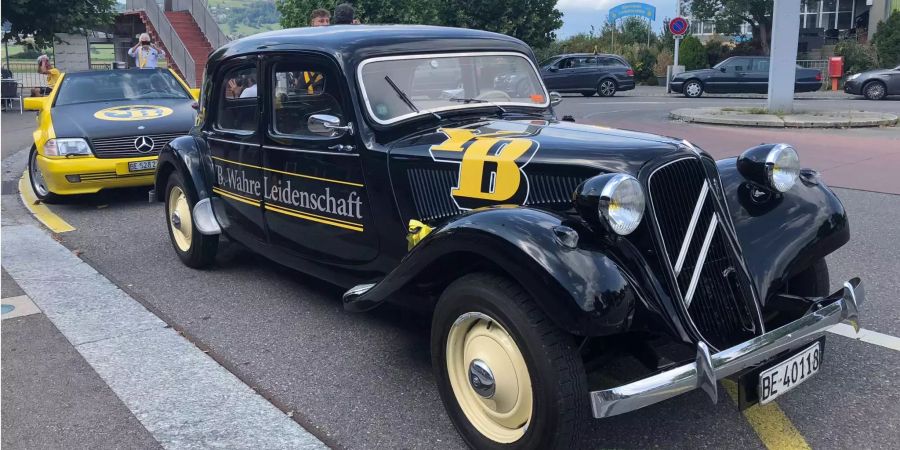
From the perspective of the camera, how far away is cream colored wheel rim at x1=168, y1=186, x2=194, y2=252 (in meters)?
5.70

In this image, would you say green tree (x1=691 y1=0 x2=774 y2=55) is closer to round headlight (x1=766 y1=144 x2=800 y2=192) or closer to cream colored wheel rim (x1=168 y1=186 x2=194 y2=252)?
cream colored wheel rim (x1=168 y1=186 x2=194 y2=252)

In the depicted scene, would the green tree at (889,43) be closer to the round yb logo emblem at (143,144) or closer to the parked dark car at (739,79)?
the parked dark car at (739,79)

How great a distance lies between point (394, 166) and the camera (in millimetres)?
3762

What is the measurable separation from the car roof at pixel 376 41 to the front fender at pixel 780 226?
5.06ft

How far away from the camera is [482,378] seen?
2.97 metres

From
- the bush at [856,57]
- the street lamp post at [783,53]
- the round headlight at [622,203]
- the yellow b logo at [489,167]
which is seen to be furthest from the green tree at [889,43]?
the round headlight at [622,203]

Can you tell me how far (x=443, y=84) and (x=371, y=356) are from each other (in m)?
1.53

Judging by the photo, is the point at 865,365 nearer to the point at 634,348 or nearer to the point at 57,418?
the point at 634,348

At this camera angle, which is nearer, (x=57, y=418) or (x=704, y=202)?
(x=704, y=202)

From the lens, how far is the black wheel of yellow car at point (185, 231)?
5.54 m

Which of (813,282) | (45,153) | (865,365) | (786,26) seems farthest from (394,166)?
(786,26)

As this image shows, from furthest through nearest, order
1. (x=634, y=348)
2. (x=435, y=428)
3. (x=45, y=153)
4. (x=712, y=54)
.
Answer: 1. (x=712, y=54)
2. (x=45, y=153)
3. (x=435, y=428)
4. (x=634, y=348)

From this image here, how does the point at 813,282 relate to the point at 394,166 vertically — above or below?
below

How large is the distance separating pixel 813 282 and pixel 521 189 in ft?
5.50
